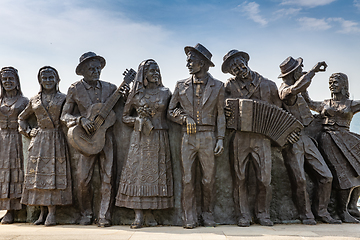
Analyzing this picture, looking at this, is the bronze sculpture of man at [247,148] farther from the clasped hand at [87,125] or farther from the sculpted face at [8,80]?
the sculpted face at [8,80]

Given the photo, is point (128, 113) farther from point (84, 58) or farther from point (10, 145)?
point (10, 145)

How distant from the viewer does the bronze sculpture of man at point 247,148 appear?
234 inches

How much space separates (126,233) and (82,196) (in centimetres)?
130

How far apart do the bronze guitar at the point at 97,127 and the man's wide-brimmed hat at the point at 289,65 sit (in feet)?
9.14

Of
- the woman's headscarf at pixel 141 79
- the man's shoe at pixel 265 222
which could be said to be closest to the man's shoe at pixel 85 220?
the woman's headscarf at pixel 141 79

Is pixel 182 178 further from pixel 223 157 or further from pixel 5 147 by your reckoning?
pixel 5 147

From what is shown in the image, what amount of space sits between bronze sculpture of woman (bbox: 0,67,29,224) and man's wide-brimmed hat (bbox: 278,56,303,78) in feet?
16.3

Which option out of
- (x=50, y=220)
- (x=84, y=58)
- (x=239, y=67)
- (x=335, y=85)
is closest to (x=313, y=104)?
(x=335, y=85)

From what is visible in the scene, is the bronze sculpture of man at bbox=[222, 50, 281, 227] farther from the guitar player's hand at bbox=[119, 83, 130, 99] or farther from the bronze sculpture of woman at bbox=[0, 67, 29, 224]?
the bronze sculpture of woman at bbox=[0, 67, 29, 224]

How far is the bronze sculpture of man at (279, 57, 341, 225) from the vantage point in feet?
20.0

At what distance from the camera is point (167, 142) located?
20.1 feet

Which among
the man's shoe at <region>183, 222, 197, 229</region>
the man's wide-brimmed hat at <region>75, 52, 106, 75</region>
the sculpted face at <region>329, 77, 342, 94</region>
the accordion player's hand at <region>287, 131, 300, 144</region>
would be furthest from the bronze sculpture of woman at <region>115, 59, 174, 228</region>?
the sculpted face at <region>329, 77, 342, 94</region>

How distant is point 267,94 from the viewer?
6152 millimetres

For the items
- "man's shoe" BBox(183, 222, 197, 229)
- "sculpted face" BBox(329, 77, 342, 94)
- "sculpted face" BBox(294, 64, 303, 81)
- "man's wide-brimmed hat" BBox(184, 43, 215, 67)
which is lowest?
"man's shoe" BBox(183, 222, 197, 229)
